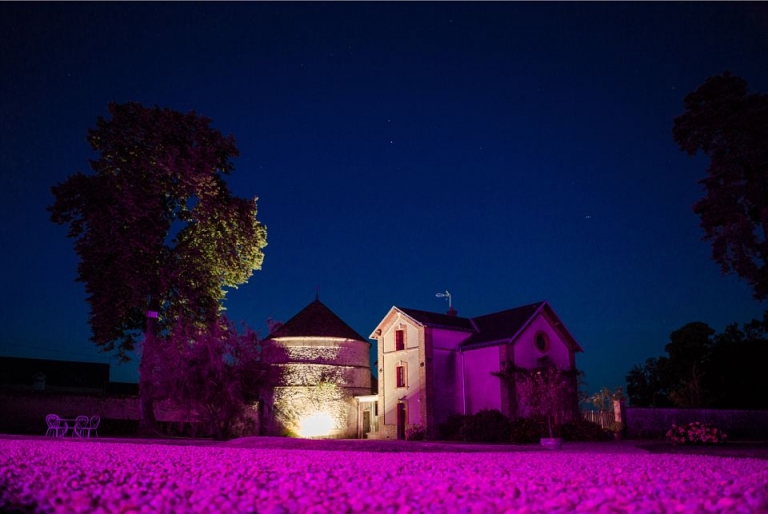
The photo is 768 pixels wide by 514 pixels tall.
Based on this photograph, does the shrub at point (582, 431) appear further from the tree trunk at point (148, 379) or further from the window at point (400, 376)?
the tree trunk at point (148, 379)

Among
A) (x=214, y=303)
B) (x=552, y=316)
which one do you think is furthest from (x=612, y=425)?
(x=214, y=303)

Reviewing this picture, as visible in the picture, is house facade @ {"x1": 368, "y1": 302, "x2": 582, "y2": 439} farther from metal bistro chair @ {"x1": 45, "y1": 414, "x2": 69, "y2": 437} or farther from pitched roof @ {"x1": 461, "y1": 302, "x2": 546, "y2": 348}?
metal bistro chair @ {"x1": 45, "y1": 414, "x2": 69, "y2": 437}

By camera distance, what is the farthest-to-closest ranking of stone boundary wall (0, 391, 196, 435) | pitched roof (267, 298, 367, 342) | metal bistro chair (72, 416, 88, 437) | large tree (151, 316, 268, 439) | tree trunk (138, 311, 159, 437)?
pitched roof (267, 298, 367, 342) < stone boundary wall (0, 391, 196, 435) < tree trunk (138, 311, 159, 437) < large tree (151, 316, 268, 439) < metal bistro chair (72, 416, 88, 437)

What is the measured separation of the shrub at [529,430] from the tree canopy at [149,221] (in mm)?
14840

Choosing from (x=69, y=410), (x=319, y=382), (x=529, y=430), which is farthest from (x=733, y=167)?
(x=69, y=410)

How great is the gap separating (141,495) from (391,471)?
2.68 meters

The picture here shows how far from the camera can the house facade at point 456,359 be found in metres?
29.0

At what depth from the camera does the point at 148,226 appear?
25.9 meters

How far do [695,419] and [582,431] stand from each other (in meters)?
7.31

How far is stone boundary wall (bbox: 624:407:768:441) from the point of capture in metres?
28.1

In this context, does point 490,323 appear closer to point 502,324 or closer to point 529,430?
point 502,324

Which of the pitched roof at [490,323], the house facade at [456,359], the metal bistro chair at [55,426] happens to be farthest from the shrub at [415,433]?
the metal bistro chair at [55,426]

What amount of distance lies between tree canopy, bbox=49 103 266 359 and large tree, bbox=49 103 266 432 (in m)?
0.05

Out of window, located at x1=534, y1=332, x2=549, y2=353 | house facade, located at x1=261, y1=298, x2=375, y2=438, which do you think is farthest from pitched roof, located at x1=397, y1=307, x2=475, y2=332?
house facade, located at x1=261, y1=298, x2=375, y2=438
